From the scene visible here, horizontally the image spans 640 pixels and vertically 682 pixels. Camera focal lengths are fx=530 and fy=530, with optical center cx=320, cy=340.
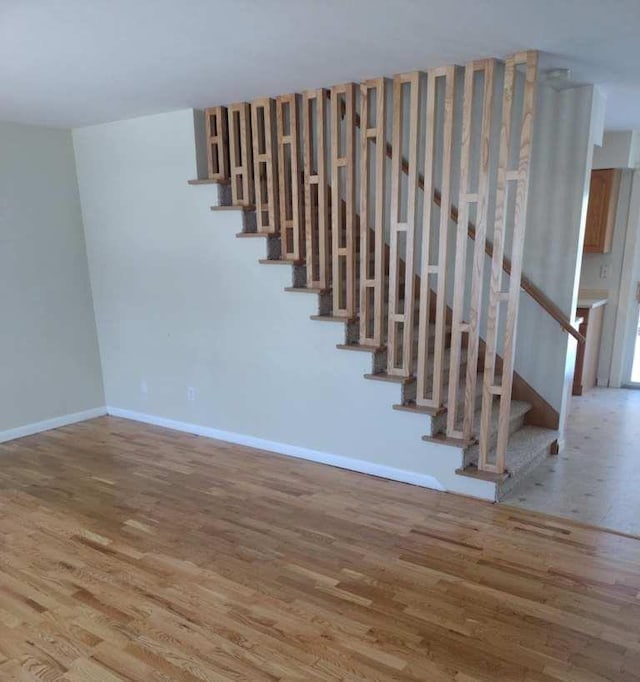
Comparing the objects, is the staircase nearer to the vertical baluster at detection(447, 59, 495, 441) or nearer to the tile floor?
the vertical baluster at detection(447, 59, 495, 441)

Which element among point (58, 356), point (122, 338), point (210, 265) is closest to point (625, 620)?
point (210, 265)

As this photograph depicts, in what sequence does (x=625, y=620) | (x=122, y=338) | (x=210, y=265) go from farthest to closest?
(x=122, y=338)
(x=210, y=265)
(x=625, y=620)

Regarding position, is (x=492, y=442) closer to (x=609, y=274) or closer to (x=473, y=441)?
(x=473, y=441)

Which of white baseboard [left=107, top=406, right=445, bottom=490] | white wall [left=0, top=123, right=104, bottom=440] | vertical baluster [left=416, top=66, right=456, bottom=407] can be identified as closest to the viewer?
vertical baluster [left=416, top=66, right=456, bottom=407]

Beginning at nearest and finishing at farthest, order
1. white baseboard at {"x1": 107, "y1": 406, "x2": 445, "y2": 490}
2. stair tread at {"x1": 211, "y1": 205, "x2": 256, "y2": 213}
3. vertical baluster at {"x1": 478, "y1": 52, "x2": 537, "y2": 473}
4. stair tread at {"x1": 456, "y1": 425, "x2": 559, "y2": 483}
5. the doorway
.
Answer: vertical baluster at {"x1": 478, "y1": 52, "x2": 537, "y2": 473}, stair tread at {"x1": 456, "y1": 425, "x2": 559, "y2": 483}, white baseboard at {"x1": 107, "y1": 406, "x2": 445, "y2": 490}, stair tread at {"x1": 211, "y1": 205, "x2": 256, "y2": 213}, the doorway

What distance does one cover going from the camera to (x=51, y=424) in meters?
4.53

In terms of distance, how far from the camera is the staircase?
9.46ft

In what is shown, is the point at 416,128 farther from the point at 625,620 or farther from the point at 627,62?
the point at 625,620

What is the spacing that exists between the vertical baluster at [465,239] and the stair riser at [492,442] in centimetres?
12

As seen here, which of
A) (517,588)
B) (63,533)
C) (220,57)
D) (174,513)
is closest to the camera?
(517,588)

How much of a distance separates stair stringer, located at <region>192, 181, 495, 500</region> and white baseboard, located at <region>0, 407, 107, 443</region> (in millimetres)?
1965

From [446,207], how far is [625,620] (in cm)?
214

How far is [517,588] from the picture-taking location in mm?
2346

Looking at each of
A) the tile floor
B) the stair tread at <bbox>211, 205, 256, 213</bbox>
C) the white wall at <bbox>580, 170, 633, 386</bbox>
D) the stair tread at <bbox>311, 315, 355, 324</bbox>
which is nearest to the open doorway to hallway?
the white wall at <bbox>580, 170, 633, 386</bbox>
